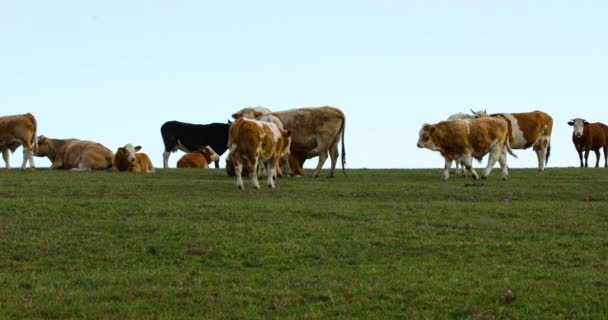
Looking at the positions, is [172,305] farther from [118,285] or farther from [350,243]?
[350,243]

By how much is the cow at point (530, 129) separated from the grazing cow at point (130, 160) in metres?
10.2

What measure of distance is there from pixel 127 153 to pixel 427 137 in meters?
9.48

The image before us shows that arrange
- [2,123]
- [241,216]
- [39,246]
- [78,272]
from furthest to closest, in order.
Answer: [2,123], [241,216], [39,246], [78,272]

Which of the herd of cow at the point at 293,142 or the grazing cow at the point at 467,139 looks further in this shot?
the grazing cow at the point at 467,139

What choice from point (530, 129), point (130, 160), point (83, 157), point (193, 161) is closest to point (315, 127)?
point (130, 160)

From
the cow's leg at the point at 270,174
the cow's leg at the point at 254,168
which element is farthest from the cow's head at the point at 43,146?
the cow's leg at the point at 254,168

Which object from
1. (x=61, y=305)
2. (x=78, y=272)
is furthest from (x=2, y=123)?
(x=61, y=305)

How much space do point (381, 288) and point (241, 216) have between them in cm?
531

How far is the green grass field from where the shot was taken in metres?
8.71

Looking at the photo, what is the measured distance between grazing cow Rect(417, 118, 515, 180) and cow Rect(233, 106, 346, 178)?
230 centimetres

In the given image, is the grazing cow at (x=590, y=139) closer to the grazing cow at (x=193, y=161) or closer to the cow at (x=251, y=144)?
the grazing cow at (x=193, y=161)

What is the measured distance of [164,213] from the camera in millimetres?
14680

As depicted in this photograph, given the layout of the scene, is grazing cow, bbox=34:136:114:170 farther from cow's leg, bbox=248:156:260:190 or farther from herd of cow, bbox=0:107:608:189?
cow's leg, bbox=248:156:260:190

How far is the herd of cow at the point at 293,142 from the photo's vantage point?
18.6 m
